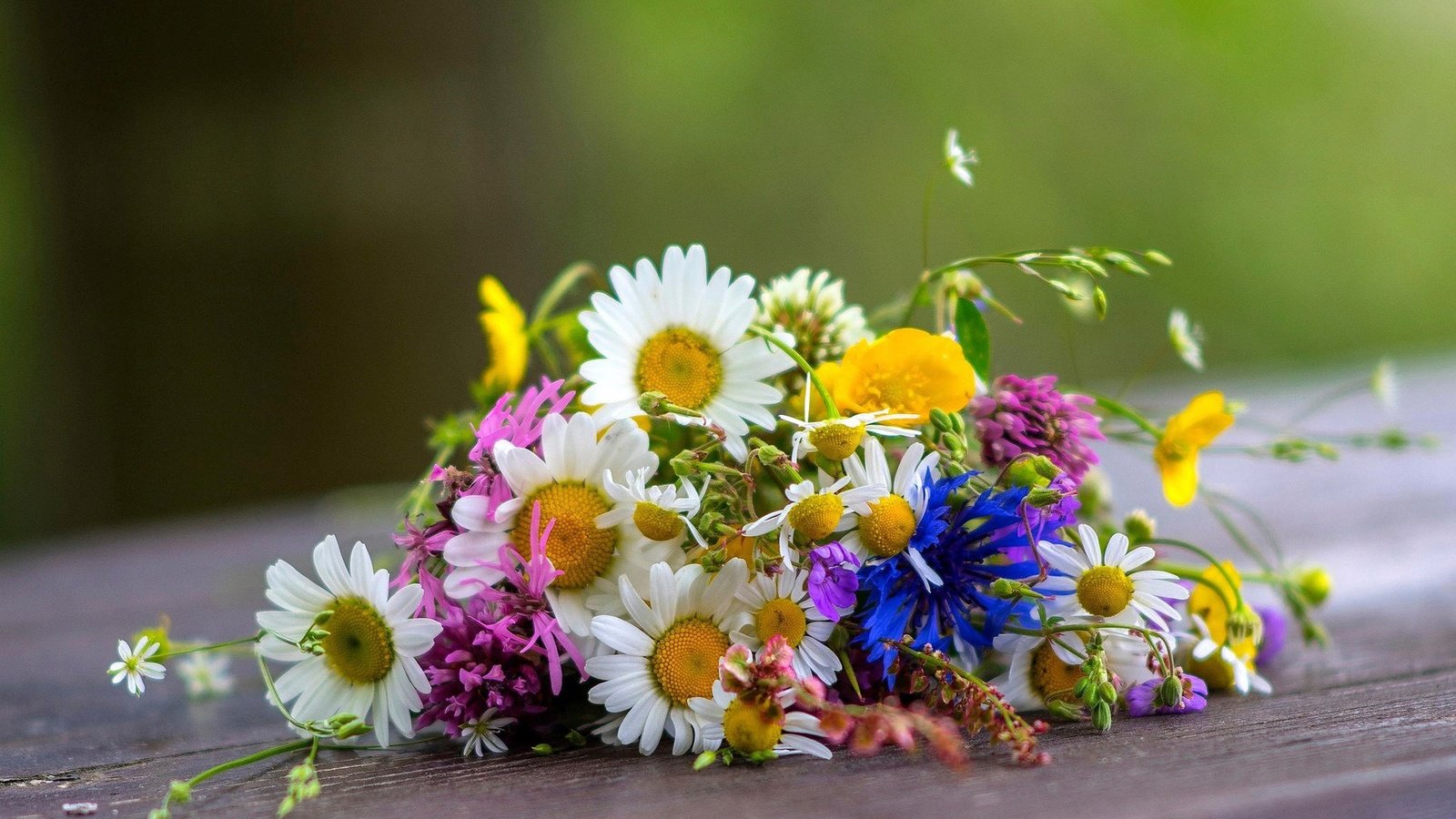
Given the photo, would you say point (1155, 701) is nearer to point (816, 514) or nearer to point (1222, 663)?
point (1222, 663)

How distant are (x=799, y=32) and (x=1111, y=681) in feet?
15.3

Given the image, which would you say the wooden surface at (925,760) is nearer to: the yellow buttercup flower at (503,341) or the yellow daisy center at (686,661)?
the yellow daisy center at (686,661)

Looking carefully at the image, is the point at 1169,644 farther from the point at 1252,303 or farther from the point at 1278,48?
the point at 1278,48

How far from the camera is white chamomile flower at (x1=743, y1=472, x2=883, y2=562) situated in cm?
50

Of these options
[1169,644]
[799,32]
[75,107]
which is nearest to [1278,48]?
[799,32]

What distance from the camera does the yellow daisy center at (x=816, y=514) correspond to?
1.65 feet

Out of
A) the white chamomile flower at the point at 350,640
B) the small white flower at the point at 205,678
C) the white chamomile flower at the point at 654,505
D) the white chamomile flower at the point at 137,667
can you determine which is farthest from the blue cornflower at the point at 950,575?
the small white flower at the point at 205,678

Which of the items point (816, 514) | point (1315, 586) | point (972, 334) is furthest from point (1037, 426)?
point (1315, 586)

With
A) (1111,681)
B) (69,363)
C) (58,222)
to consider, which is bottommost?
(1111,681)

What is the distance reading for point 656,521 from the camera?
0.52m

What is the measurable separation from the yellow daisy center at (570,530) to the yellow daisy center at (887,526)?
0.13m

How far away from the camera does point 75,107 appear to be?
2176 mm

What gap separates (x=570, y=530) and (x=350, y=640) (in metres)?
0.13

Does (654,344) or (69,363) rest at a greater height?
(69,363)
